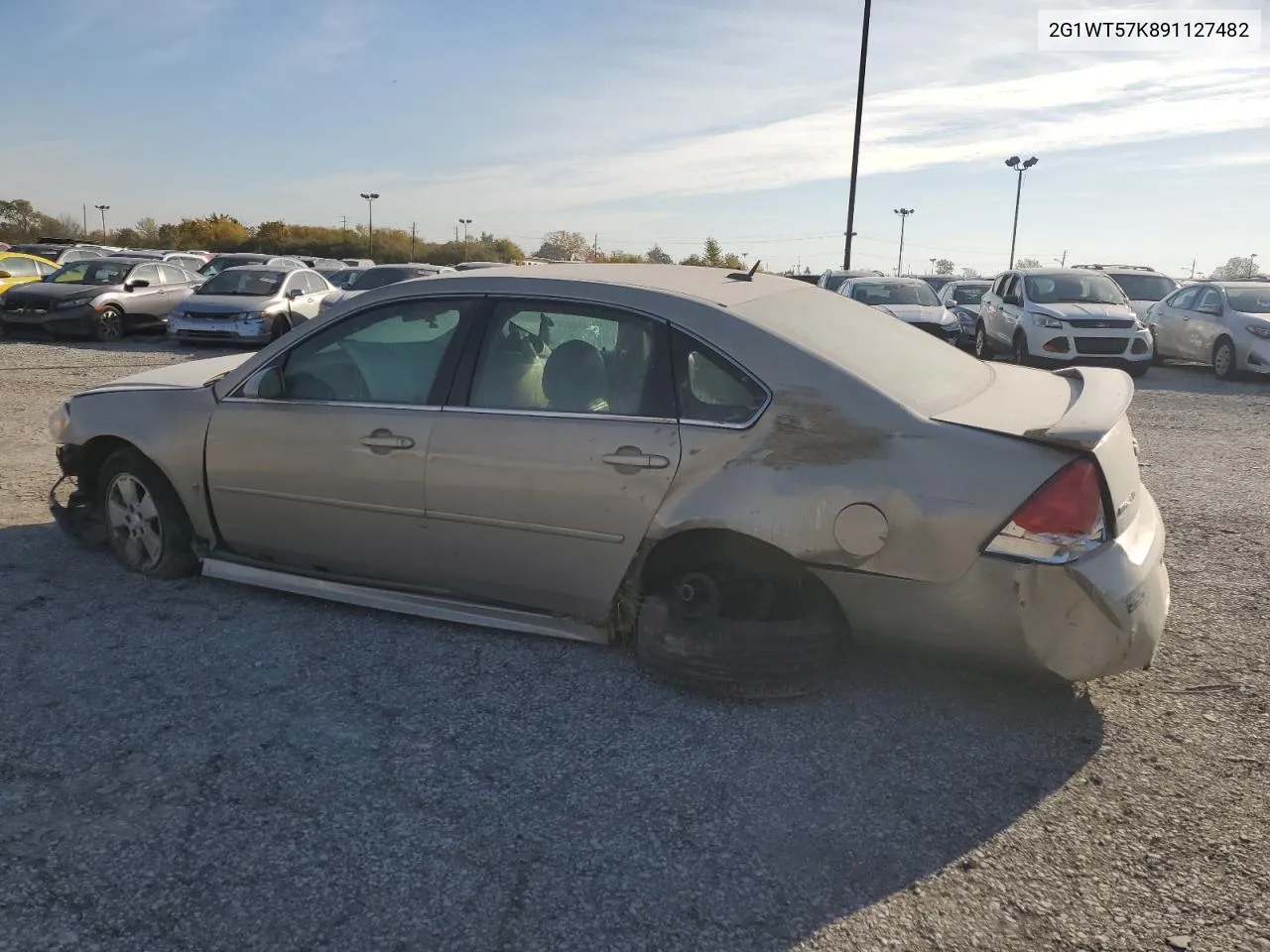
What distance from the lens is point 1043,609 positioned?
3.21 meters

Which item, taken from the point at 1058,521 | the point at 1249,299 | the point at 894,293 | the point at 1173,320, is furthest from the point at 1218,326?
the point at 1058,521

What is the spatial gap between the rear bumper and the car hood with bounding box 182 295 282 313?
50.1 feet

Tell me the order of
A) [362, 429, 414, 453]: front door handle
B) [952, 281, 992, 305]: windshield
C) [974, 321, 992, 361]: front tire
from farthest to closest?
[952, 281, 992, 305]: windshield → [974, 321, 992, 361]: front tire → [362, 429, 414, 453]: front door handle

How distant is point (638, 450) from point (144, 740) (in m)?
1.94

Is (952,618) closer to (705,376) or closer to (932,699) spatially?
(932,699)

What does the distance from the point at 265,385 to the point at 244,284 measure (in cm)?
1438

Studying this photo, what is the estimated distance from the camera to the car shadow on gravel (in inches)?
98.3

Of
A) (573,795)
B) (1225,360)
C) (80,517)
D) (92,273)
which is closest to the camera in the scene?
(573,795)

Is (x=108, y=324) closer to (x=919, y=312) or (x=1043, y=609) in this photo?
(x=919, y=312)

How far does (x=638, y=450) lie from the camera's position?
3.67 metres

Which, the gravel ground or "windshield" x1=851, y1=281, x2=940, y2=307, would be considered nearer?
the gravel ground

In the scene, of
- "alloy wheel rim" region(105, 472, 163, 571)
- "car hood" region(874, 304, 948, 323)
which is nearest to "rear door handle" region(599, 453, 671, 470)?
"alloy wheel rim" region(105, 472, 163, 571)

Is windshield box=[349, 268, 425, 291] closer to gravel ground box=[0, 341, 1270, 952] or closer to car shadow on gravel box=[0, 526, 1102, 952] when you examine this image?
gravel ground box=[0, 341, 1270, 952]

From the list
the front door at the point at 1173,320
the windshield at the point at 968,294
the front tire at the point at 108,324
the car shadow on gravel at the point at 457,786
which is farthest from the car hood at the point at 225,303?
the front door at the point at 1173,320
